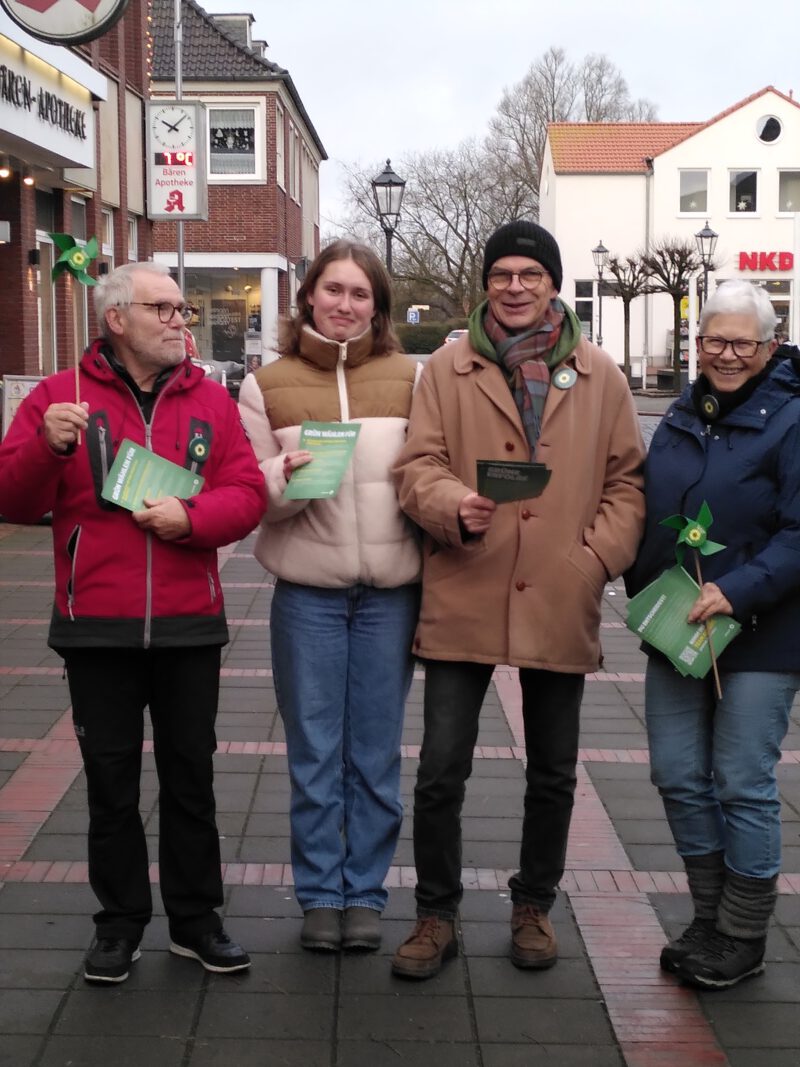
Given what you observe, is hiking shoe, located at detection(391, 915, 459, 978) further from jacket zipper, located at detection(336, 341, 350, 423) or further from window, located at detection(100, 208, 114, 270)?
window, located at detection(100, 208, 114, 270)

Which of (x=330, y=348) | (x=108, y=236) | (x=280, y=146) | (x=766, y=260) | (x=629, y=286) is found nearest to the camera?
(x=330, y=348)

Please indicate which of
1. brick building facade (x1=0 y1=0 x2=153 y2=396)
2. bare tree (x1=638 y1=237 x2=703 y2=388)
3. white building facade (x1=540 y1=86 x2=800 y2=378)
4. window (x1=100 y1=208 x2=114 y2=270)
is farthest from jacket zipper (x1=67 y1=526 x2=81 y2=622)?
white building facade (x1=540 y1=86 x2=800 y2=378)

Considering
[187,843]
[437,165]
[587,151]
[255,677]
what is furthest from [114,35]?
[437,165]

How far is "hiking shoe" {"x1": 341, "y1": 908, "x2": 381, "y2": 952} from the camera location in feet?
13.6

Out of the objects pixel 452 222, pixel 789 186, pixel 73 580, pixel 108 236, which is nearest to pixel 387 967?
pixel 73 580

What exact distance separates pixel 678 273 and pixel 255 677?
3801 centimetres

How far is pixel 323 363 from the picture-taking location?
4168 millimetres

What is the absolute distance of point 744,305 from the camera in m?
3.91

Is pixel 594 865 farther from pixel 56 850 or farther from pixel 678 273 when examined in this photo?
pixel 678 273

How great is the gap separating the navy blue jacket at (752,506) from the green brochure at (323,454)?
2.80 feet

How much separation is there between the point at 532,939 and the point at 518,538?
1131 millimetres

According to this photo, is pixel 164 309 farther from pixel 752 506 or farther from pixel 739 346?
pixel 752 506

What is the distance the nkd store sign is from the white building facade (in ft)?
127

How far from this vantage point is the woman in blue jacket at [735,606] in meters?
3.85
